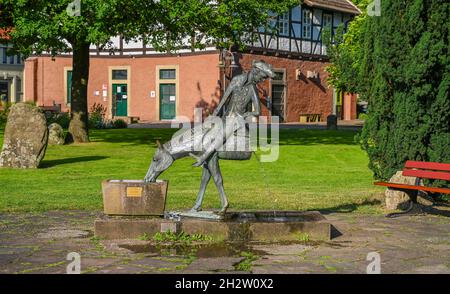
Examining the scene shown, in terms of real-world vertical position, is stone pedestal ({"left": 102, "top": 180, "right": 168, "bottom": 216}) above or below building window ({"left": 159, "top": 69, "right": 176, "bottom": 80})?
below

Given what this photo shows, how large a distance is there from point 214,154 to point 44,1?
1427cm

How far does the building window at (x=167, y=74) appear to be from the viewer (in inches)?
1633

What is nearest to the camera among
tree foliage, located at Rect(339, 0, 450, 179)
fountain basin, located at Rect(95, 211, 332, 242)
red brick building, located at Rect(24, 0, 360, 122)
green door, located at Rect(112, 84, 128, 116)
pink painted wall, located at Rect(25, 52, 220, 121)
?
fountain basin, located at Rect(95, 211, 332, 242)

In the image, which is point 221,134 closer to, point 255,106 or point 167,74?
point 255,106

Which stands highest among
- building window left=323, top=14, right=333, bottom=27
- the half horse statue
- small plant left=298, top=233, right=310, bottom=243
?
building window left=323, top=14, right=333, bottom=27

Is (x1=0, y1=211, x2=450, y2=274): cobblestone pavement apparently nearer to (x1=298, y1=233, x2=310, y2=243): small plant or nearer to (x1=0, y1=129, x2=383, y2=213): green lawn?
(x1=298, y1=233, x2=310, y2=243): small plant

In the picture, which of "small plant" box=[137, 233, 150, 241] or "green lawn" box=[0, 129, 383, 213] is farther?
"green lawn" box=[0, 129, 383, 213]

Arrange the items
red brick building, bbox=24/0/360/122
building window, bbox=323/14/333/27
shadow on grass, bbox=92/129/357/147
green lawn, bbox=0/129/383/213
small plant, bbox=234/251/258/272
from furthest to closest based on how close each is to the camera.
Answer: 1. building window, bbox=323/14/333/27
2. red brick building, bbox=24/0/360/122
3. shadow on grass, bbox=92/129/357/147
4. green lawn, bbox=0/129/383/213
5. small plant, bbox=234/251/258/272

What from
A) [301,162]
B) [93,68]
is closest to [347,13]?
[93,68]

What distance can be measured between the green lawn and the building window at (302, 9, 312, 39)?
56.9ft

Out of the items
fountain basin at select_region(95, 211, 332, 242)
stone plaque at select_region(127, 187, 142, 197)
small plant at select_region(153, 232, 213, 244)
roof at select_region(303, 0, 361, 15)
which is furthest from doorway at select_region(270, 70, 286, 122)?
small plant at select_region(153, 232, 213, 244)

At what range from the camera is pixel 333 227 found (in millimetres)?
9781

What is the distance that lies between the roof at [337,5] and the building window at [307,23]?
599mm

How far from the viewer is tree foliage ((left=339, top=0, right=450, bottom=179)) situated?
13.0 m
